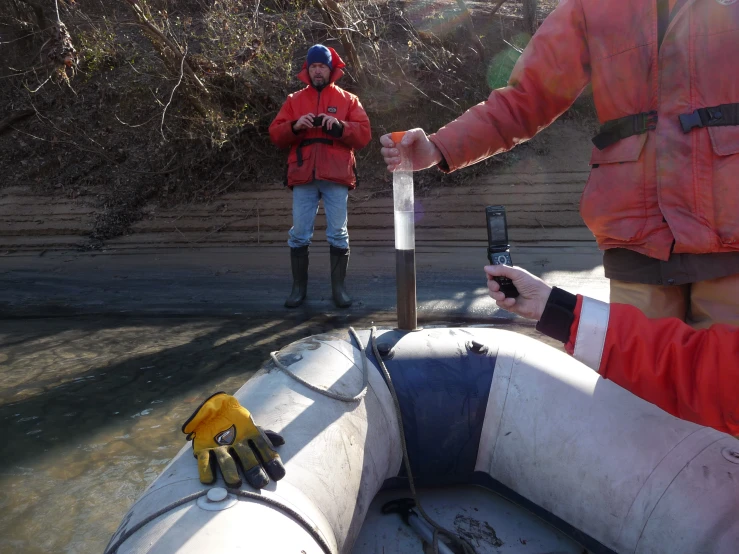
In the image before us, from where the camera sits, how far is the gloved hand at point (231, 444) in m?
1.54

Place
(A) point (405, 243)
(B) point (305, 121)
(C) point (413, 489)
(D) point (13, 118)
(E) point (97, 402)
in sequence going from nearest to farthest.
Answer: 1. (C) point (413, 489)
2. (A) point (405, 243)
3. (E) point (97, 402)
4. (B) point (305, 121)
5. (D) point (13, 118)

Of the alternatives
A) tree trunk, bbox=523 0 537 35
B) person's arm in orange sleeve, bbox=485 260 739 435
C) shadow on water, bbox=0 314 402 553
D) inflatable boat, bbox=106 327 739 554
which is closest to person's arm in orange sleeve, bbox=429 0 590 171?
inflatable boat, bbox=106 327 739 554

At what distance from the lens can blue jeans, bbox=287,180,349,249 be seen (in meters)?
4.84

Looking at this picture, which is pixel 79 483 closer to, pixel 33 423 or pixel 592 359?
pixel 33 423

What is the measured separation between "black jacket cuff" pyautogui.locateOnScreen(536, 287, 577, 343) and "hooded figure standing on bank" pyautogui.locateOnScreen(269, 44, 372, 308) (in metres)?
3.51

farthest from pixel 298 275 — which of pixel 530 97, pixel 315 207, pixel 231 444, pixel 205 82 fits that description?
pixel 205 82

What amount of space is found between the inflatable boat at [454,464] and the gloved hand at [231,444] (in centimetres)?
4

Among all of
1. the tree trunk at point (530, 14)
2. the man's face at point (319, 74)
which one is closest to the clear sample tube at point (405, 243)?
the man's face at point (319, 74)

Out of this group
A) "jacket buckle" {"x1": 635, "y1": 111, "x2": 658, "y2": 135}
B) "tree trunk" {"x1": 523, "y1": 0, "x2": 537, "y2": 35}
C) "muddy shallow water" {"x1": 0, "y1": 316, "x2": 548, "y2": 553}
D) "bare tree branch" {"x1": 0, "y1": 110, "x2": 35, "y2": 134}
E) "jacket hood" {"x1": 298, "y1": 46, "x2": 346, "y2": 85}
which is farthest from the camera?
"bare tree branch" {"x1": 0, "y1": 110, "x2": 35, "y2": 134}

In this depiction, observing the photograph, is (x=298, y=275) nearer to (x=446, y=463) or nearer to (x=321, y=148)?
(x=321, y=148)

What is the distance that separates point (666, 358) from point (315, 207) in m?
3.88

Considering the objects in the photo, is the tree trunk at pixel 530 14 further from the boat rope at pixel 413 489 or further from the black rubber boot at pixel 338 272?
the boat rope at pixel 413 489

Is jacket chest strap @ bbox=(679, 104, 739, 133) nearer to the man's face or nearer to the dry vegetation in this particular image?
the man's face

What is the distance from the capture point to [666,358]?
1277 mm
